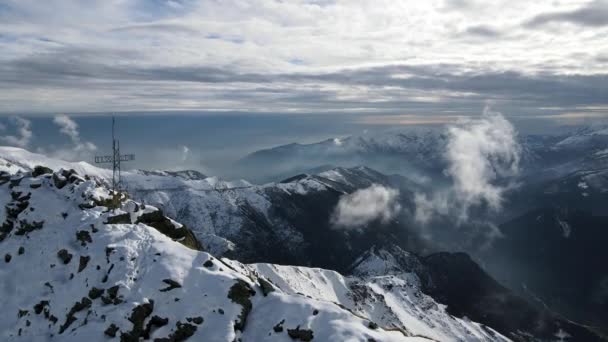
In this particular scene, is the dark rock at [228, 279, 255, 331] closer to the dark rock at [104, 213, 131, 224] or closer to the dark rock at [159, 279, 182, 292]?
the dark rock at [159, 279, 182, 292]

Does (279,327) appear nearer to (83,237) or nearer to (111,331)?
(111,331)

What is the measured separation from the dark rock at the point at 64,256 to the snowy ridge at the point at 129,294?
16 cm

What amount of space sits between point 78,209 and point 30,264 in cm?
1384

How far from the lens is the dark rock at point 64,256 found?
187 ft

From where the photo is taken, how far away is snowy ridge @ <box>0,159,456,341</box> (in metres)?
46.4

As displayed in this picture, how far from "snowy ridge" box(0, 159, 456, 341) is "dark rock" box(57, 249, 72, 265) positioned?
0.54 feet

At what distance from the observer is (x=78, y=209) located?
69.6 meters

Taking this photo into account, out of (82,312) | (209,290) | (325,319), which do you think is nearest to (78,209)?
(82,312)

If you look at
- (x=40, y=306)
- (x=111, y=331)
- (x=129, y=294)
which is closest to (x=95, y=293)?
(x=129, y=294)

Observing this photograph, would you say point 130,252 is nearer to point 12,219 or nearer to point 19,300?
point 19,300

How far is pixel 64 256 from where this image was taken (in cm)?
5756

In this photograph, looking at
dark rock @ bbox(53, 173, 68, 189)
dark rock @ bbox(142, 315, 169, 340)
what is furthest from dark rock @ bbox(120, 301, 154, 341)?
dark rock @ bbox(53, 173, 68, 189)

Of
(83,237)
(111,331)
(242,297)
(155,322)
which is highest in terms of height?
(83,237)

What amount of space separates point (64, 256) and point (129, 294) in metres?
15.4
